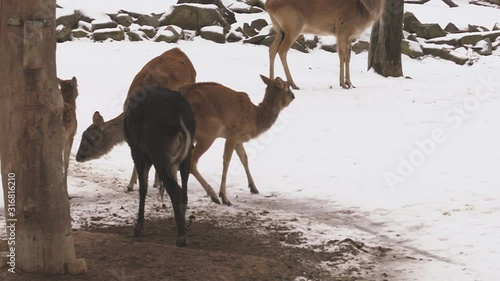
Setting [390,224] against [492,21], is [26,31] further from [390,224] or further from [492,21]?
[492,21]

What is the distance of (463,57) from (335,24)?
5.56 m

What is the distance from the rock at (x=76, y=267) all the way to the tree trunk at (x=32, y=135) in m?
0.05

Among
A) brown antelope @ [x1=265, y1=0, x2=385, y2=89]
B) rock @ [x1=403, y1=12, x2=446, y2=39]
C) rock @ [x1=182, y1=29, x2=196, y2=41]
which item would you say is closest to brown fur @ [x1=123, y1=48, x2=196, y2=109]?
brown antelope @ [x1=265, y1=0, x2=385, y2=89]

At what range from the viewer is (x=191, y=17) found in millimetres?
18422

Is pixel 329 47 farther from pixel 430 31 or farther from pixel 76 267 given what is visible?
pixel 76 267

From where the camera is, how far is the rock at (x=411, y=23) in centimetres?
2094

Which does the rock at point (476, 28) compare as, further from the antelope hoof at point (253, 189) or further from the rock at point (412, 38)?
the antelope hoof at point (253, 189)

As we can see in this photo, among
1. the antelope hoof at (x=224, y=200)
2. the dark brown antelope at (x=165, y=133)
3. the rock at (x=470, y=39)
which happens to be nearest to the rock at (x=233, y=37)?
the rock at (x=470, y=39)

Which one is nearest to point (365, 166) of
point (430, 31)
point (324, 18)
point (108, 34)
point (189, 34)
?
point (324, 18)

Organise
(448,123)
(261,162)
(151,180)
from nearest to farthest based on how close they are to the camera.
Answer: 1. (151,180)
2. (261,162)
3. (448,123)

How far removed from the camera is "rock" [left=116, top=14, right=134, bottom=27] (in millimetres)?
18484

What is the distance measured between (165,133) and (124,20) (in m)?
13.4

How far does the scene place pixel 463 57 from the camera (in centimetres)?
1788

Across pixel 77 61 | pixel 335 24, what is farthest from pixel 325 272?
pixel 77 61
